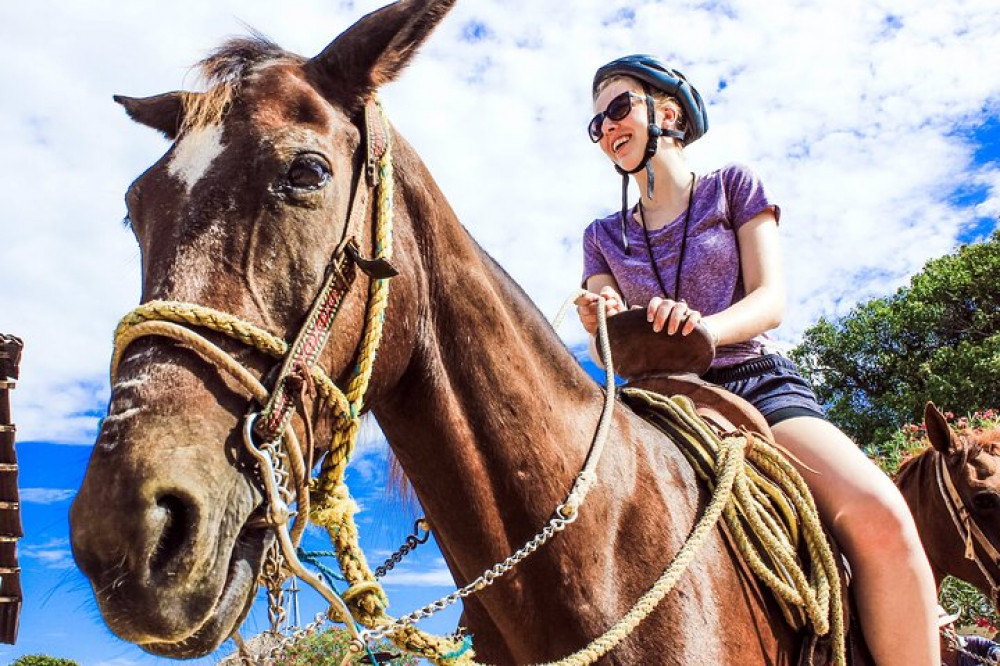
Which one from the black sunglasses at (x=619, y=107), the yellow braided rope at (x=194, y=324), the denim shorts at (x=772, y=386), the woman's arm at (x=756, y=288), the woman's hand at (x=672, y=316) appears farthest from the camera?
the black sunglasses at (x=619, y=107)

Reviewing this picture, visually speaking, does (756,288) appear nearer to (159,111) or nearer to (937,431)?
(159,111)

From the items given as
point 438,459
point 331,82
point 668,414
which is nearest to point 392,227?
point 331,82

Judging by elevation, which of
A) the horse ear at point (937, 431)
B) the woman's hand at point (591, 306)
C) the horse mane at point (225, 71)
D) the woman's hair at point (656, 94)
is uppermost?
the woman's hair at point (656, 94)

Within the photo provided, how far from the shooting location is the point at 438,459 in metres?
1.93

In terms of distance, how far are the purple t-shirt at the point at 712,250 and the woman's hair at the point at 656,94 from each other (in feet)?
1.11

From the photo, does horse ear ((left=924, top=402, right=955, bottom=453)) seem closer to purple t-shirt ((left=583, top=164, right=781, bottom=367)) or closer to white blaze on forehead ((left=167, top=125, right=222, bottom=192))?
purple t-shirt ((left=583, top=164, right=781, bottom=367))

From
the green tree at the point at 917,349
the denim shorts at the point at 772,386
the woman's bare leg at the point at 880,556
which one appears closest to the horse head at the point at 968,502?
the denim shorts at the point at 772,386

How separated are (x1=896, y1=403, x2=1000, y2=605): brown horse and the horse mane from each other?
4563mm

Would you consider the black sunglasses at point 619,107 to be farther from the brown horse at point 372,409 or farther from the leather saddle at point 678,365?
the brown horse at point 372,409

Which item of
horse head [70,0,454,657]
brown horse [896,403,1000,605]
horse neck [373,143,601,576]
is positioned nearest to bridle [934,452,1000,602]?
brown horse [896,403,1000,605]

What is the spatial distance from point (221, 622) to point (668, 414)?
66.5 inches

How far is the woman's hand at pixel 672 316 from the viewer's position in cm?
231

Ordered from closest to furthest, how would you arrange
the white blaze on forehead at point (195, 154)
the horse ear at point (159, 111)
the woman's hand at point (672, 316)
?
the white blaze on forehead at point (195, 154)
the horse ear at point (159, 111)
the woman's hand at point (672, 316)

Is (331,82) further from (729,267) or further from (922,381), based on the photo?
(922,381)
